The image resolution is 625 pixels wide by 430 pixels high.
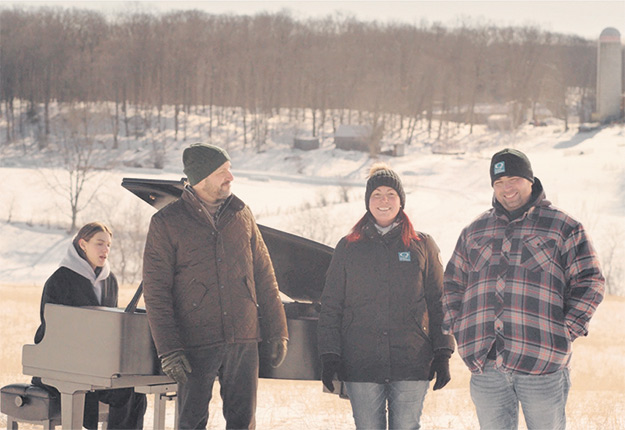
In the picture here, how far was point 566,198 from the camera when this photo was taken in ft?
147

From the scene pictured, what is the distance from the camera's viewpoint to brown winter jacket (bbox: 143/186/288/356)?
4184mm

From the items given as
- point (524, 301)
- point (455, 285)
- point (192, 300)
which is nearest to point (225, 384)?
point (192, 300)

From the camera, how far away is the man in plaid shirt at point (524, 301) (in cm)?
396

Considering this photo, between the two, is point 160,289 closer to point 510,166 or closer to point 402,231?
point 402,231

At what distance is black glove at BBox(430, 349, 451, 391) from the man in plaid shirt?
0.21 metres

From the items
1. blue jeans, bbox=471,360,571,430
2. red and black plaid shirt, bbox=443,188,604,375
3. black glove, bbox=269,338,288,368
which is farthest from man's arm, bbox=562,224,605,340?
black glove, bbox=269,338,288,368

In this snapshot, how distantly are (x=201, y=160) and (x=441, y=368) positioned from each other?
146cm

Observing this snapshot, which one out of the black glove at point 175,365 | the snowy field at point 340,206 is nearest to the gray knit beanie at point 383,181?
the black glove at point 175,365

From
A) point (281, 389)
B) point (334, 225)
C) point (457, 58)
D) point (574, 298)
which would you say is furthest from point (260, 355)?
point (457, 58)

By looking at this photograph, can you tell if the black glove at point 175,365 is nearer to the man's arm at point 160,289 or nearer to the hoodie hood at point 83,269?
the man's arm at point 160,289

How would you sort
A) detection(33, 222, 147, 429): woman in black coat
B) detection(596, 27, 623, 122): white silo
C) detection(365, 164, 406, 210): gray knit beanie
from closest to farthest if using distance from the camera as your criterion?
detection(365, 164, 406, 210): gray knit beanie
detection(33, 222, 147, 429): woman in black coat
detection(596, 27, 623, 122): white silo

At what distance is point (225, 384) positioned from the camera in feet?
14.3

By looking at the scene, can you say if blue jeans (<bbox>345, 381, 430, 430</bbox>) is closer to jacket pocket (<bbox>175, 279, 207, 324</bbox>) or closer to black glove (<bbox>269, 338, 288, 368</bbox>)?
black glove (<bbox>269, 338, 288, 368</bbox>)

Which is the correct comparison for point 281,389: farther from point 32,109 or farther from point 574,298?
point 32,109
